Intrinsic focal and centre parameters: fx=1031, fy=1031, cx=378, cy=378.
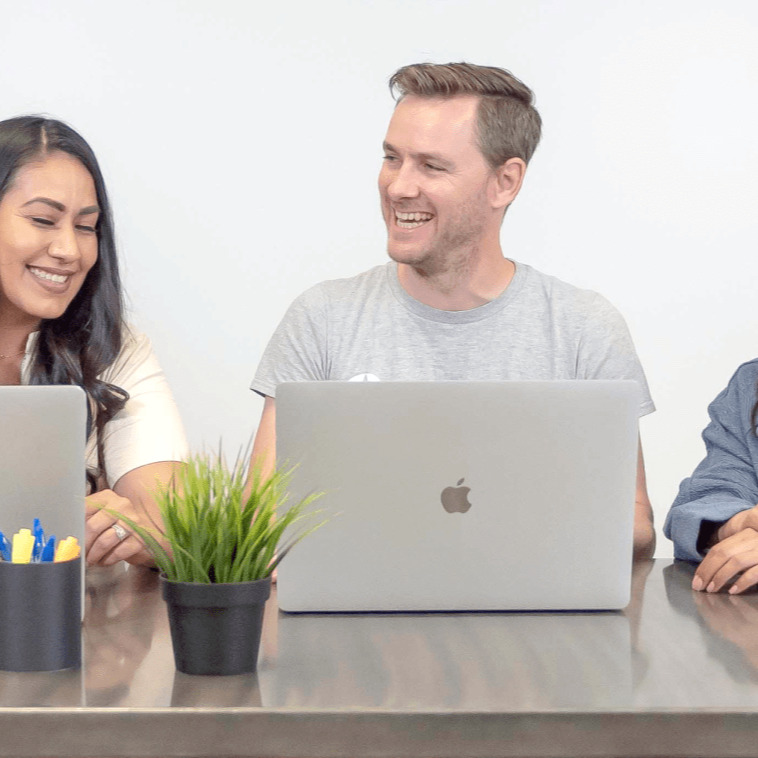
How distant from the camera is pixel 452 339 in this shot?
2.14 meters

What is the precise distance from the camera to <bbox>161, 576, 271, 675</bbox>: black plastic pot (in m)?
0.98

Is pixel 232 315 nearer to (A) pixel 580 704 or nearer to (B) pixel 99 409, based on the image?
(B) pixel 99 409

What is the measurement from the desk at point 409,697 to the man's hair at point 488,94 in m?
1.39

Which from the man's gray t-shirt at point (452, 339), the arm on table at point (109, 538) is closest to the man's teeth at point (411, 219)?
the man's gray t-shirt at point (452, 339)

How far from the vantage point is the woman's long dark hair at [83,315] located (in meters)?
2.04

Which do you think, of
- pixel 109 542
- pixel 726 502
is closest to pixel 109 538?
pixel 109 542

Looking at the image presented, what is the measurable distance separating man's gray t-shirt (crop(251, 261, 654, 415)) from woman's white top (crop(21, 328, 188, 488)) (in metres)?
0.20

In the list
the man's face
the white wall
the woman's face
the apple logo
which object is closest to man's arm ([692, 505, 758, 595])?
the apple logo

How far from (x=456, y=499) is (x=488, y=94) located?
136 centimetres

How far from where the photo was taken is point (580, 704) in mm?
910

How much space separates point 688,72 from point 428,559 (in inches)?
85.6

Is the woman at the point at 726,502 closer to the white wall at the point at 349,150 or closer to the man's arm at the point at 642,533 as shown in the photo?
the man's arm at the point at 642,533

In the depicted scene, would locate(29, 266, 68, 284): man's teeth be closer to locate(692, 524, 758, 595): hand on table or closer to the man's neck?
the man's neck

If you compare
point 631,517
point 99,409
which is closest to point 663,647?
point 631,517
